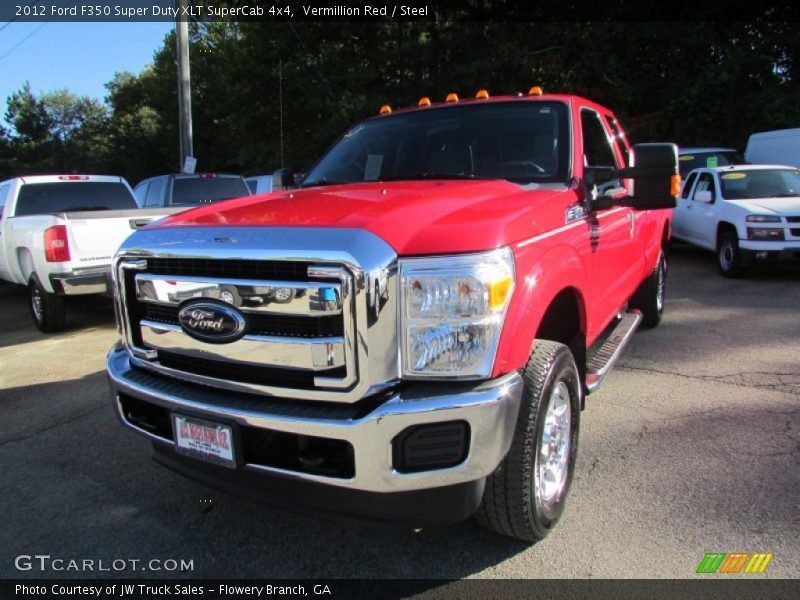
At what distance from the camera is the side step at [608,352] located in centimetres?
326

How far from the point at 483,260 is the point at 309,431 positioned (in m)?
0.85

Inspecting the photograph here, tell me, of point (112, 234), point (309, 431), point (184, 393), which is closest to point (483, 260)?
point (309, 431)

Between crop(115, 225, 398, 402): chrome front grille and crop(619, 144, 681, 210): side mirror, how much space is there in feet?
5.51

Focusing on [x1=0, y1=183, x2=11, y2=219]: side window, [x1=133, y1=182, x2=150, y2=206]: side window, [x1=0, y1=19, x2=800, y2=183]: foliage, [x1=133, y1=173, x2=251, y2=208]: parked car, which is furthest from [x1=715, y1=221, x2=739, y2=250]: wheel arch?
[x1=0, y1=183, x2=11, y2=219]: side window

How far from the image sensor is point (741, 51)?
15273 millimetres

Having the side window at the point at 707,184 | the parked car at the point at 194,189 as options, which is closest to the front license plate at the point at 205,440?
the parked car at the point at 194,189

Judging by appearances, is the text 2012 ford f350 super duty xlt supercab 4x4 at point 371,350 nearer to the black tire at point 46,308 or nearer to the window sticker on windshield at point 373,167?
the window sticker on windshield at point 373,167

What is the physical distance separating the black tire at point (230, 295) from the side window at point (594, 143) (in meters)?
2.17

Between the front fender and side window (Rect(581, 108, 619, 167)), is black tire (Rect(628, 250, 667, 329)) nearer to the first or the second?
side window (Rect(581, 108, 619, 167))

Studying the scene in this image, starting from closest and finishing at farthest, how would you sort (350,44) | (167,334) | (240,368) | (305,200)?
1. (240,368)
2. (167,334)
3. (305,200)
4. (350,44)

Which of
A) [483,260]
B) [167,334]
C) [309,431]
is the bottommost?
[309,431]

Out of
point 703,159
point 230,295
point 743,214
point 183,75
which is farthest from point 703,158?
point 230,295

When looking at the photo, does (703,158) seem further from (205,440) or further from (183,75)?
(205,440)

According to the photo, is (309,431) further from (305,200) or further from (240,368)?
(305,200)
